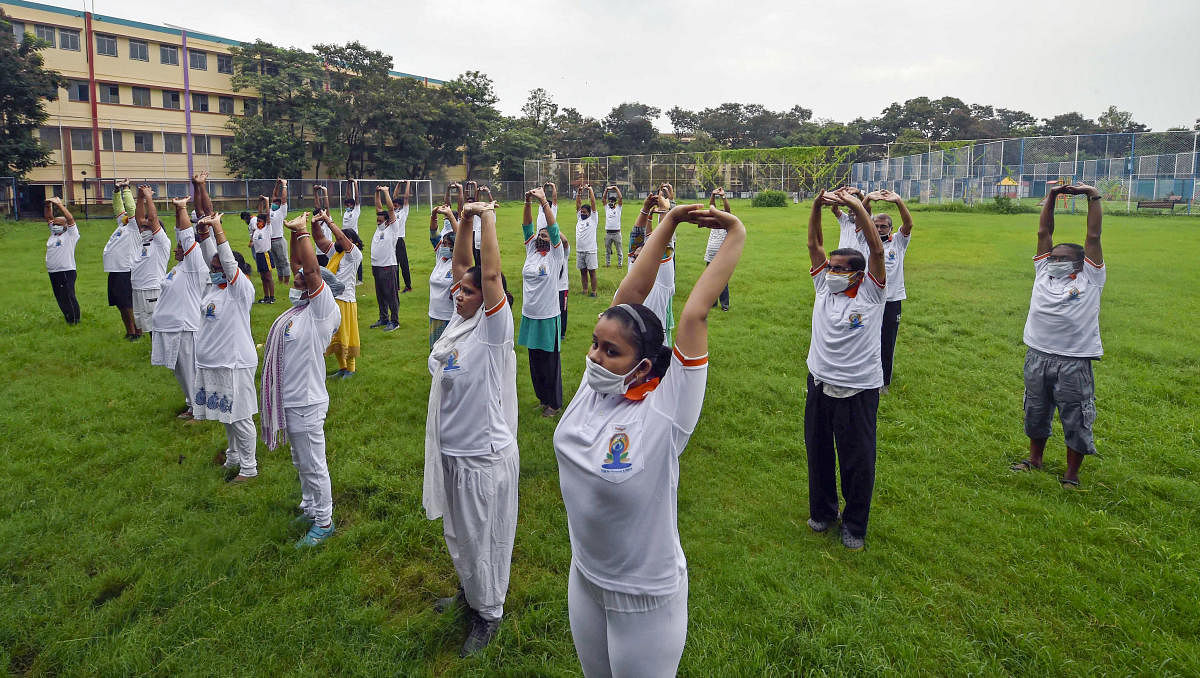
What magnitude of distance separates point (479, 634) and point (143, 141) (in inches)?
1786

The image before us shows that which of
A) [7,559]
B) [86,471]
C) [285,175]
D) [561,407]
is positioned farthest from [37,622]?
[285,175]

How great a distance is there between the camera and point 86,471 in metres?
5.93

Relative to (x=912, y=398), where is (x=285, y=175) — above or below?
above

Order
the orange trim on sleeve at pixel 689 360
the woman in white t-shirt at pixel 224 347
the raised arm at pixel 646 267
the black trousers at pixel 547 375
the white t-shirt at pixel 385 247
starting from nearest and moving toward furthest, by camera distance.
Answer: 1. the orange trim on sleeve at pixel 689 360
2. the raised arm at pixel 646 267
3. the woman in white t-shirt at pixel 224 347
4. the black trousers at pixel 547 375
5. the white t-shirt at pixel 385 247

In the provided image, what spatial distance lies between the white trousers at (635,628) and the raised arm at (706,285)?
92 cm

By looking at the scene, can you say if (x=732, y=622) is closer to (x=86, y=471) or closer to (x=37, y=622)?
(x=37, y=622)

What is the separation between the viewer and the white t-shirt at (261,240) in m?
13.7

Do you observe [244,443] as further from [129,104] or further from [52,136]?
[129,104]

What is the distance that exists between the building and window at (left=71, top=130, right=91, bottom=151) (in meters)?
0.05

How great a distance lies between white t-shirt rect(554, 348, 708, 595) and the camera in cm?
223

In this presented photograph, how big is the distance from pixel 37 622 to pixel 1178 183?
130 feet

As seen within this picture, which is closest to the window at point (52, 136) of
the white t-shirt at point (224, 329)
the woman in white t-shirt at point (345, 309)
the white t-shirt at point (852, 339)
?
the woman in white t-shirt at point (345, 309)

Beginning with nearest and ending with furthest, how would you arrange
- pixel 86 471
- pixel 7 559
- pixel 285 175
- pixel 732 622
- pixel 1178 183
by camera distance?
pixel 732 622 < pixel 7 559 < pixel 86 471 < pixel 1178 183 < pixel 285 175

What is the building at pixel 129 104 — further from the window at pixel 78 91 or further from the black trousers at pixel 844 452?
the black trousers at pixel 844 452
